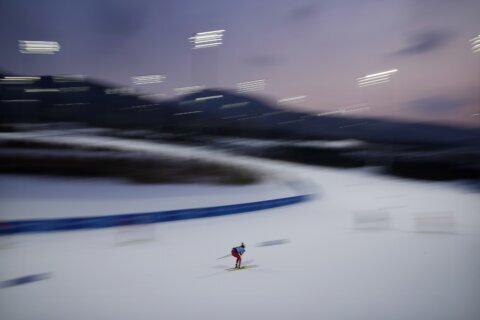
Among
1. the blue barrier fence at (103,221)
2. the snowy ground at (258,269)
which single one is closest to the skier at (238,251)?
the snowy ground at (258,269)

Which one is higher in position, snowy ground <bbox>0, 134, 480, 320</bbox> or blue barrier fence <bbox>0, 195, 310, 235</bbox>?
blue barrier fence <bbox>0, 195, 310, 235</bbox>

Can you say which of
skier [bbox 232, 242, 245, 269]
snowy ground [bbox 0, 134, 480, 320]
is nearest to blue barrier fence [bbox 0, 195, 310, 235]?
snowy ground [bbox 0, 134, 480, 320]

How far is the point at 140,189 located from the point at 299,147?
5.83m

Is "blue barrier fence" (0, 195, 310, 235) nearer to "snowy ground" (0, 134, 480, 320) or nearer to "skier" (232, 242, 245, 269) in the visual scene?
"snowy ground" (0, 134, 480, 320)

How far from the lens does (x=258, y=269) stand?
11.9 feet

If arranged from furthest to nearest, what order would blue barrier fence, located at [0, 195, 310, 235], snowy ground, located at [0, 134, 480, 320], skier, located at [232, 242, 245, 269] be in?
1. blue barrier fence, located at [0, 195, 310, 235]
2. skier, located at [232, 242, 245, 269]
3. snowy ground, located at [0, 134, 480, 320]

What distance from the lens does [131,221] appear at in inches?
210

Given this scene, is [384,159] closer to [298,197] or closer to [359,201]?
[359,201]

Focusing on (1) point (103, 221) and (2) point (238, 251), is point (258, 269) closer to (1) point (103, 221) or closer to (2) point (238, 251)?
(2) point (238, 251)

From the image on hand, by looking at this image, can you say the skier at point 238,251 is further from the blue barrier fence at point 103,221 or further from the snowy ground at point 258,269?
the blue barrier fence at point 103,221

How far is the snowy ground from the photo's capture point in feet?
9.50

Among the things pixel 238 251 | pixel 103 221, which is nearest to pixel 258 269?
pixel 238 251

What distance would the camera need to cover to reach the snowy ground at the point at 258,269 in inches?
114

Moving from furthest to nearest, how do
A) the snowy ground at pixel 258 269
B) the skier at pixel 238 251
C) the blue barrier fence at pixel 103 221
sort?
1. the blue barrier fence at pixel 103 221
2. the skier at pixel 238 251
3. the snowy ground at pixel 258 269
